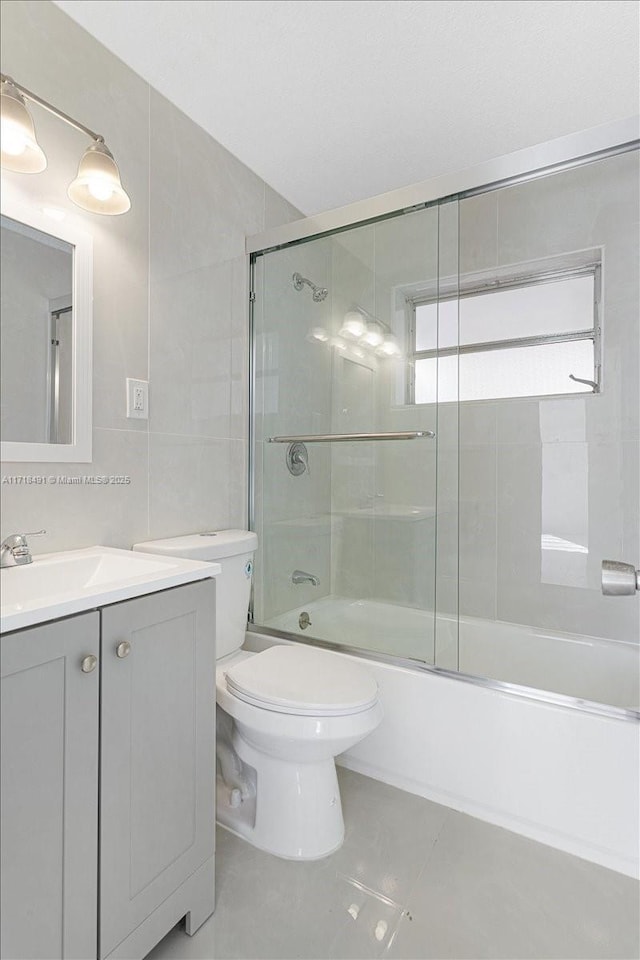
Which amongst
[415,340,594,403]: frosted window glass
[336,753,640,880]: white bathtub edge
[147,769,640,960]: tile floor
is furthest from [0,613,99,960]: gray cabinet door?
[415,340,594,403]: frosted window glass

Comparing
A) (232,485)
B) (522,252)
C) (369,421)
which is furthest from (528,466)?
(232,485)

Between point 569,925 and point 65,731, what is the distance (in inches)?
49.5

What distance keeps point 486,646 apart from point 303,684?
33.5 inches

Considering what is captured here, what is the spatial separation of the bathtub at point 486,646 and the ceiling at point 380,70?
72.4 inches

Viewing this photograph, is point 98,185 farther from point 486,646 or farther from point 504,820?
point 504,820

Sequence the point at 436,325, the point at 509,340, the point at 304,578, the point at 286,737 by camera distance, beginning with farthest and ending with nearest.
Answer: the point at 304,578 < the point at 509,340 < the point at 436,325 < the point at 286,737

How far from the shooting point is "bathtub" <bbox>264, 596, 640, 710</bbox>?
1.71 metres

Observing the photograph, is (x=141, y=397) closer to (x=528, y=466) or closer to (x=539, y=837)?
(x=528, y=466)

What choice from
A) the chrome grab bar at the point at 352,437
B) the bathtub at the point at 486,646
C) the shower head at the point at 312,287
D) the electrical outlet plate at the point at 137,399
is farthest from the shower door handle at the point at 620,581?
the shower head at the point at 312,287

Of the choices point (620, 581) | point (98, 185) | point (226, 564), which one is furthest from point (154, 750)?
point (98, 185)

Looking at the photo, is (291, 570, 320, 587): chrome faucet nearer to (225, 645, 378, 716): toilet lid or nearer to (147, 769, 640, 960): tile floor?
(225, 645, 378, 716): toilet lid

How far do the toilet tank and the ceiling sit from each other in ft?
5.00

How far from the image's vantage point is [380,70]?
1645 millimetres

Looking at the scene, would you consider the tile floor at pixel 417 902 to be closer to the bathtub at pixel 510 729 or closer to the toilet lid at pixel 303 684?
the bathtub at pixel 510 729
